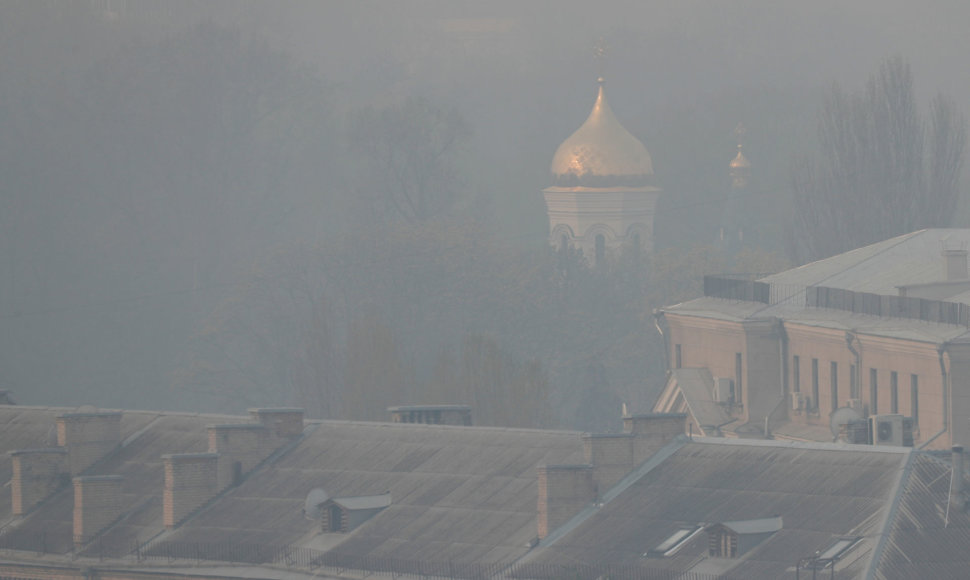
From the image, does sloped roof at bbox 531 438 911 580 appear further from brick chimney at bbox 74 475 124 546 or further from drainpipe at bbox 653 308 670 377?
drainpipe at bbox 653 308 670 377

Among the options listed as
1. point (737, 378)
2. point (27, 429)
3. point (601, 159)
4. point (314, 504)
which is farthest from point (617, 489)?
point (601, 159)

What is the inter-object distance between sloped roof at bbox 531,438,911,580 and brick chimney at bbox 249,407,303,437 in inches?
365

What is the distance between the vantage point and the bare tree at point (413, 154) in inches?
5226

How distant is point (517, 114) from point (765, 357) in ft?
329

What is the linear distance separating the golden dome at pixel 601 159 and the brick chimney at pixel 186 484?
8965 centimetres

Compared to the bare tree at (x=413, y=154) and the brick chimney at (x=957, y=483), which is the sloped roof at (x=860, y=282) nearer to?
the brick chimney at (x=957, y=483)

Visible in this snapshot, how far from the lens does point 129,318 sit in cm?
12812

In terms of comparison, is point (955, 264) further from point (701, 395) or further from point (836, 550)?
point (836, 550)

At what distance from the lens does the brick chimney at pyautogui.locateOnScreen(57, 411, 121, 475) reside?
54125 millimetres

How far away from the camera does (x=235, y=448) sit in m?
50.7

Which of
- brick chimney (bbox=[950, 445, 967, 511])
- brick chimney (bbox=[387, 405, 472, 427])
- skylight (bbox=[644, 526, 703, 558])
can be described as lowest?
brick chimney (bbox=[387, 405, 472, 427])

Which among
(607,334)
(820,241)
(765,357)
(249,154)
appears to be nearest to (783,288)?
(765,357)

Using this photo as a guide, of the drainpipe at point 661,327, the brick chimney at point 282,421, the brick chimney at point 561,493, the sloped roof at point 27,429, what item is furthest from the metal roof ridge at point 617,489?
the drainpipe at point 661,327

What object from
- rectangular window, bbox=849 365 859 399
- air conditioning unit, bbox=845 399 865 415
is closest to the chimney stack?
rectangular window, bbox=849 365 859 399
